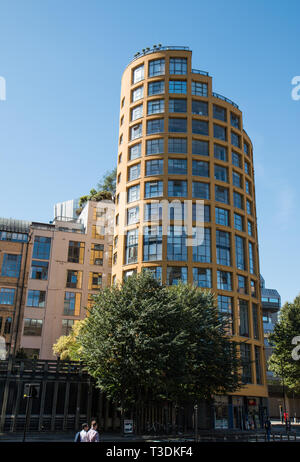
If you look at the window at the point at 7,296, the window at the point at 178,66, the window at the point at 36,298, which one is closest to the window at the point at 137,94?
the window at the point at 178,66

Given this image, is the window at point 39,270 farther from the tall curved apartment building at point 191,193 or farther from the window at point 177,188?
the window at point 177,188

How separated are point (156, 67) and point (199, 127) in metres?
10.8

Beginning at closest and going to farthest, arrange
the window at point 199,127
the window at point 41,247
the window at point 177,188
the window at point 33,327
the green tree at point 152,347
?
the green tree at point 152,347 < the window at point 177,188 < the window at point 199,127 < the window at point 33,327 < the window at point 41,247

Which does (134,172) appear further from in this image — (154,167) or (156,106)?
(156,106)

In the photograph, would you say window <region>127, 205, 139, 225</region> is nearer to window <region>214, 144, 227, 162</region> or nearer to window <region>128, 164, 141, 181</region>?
window <region>128, 164, 141, 181</region>

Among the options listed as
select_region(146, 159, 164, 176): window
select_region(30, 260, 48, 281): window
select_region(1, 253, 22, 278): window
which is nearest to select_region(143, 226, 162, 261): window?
select_region(146, 159, 164, 176): window

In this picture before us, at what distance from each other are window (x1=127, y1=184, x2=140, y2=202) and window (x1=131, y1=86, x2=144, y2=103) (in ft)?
43.9

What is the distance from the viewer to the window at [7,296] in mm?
62375

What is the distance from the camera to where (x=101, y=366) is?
104ft

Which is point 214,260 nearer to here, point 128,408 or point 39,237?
point 128,408

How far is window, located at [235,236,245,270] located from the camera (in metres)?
55.5

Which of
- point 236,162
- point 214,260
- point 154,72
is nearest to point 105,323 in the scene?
point 214,260

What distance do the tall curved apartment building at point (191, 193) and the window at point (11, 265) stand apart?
685 inches

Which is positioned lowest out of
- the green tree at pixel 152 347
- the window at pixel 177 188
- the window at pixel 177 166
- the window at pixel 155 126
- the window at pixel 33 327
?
the green tree at pixel 152 347
